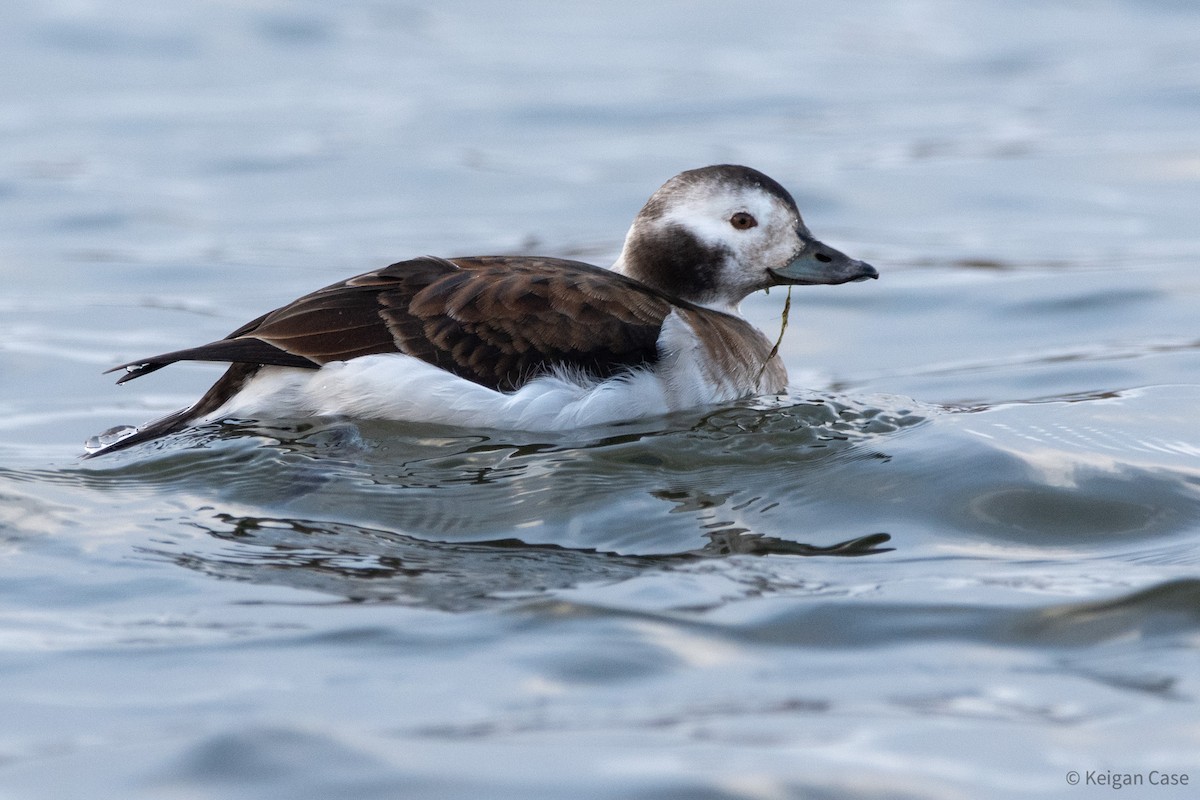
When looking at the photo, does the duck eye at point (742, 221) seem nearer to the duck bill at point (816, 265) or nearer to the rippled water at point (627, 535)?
the duck bill at point (816, 265)

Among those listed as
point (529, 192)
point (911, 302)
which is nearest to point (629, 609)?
point (911, 302)

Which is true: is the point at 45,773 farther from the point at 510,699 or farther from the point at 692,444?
the point at 692,444

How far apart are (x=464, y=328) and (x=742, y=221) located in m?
1.52

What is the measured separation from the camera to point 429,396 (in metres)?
6.51

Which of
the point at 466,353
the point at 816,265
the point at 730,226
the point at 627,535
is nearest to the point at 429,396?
the point at 466,353

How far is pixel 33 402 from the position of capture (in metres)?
8.35

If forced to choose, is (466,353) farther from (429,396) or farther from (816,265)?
(816,265)

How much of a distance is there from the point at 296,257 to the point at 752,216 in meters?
5.37

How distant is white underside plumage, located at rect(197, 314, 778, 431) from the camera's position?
6492 millimetres

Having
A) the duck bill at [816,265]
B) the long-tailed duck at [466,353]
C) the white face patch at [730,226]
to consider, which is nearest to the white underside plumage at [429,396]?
the long-tailed duck at [466,353]

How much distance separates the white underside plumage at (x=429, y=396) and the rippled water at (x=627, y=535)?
8cm

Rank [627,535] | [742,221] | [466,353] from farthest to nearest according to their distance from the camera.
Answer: [742,221] → [466,353] → [627,535]

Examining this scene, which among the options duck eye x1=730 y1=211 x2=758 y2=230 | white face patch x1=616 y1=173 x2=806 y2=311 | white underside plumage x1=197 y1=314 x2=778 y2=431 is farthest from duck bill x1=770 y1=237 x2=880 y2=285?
white underside plumage x1=197 y1=314 x2=778 y2=431

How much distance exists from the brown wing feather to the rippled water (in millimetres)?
303
